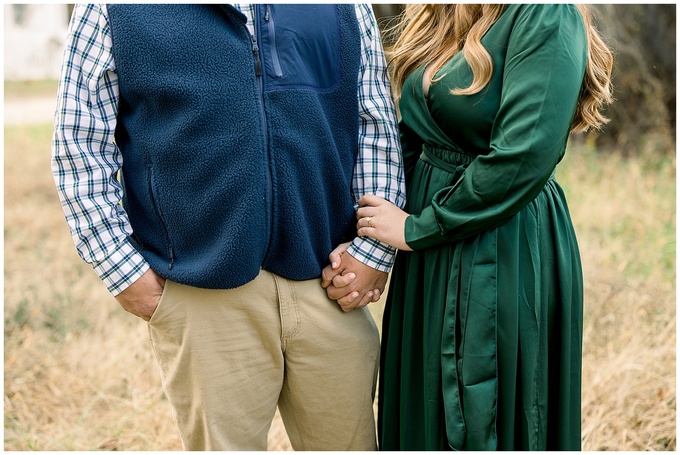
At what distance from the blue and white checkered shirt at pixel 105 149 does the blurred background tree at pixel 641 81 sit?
5.59 metres

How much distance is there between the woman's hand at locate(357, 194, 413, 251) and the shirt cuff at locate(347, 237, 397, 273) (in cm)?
3

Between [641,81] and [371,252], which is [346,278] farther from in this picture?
[641,81]

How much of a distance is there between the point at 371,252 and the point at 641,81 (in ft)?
20.7

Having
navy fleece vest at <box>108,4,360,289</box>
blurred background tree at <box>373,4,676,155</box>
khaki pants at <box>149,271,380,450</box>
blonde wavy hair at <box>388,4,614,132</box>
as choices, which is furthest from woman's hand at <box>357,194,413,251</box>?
blurred background tree at <box>373,4,676,155</box>

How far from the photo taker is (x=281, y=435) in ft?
9.21

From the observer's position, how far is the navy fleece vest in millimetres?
1678

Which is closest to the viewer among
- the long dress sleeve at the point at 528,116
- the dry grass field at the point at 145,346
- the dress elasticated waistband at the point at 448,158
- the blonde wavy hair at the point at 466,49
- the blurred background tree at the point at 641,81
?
the long dress sleeve at the point at 528,116

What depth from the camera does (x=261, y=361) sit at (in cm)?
188

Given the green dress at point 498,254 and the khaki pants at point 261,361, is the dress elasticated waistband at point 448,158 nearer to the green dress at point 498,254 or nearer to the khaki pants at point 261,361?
the green dress at point 498,254

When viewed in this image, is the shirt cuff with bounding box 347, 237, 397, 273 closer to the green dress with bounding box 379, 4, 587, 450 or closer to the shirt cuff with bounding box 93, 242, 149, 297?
the green dress with bounding box 379, 4, 587, 450

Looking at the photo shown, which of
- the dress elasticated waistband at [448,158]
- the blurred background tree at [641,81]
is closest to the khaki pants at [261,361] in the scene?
the dress elasticated waistband at [448,158]

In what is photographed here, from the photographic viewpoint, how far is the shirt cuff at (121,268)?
177cm

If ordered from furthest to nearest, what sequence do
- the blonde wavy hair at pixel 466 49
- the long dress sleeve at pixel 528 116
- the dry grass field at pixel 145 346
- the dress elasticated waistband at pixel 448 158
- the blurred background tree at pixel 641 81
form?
1. the blurred background tree at pixel 641 81
2. the dry grass field at pixel 145 346
3. the dress elasticated waistband at pixel 448 158
4. the blonde wavy hair at pixel 466 49
5. the long dress sleeve at pixel 528 116

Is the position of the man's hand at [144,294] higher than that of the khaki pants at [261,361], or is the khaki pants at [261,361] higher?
the man's hand at [144,294]
